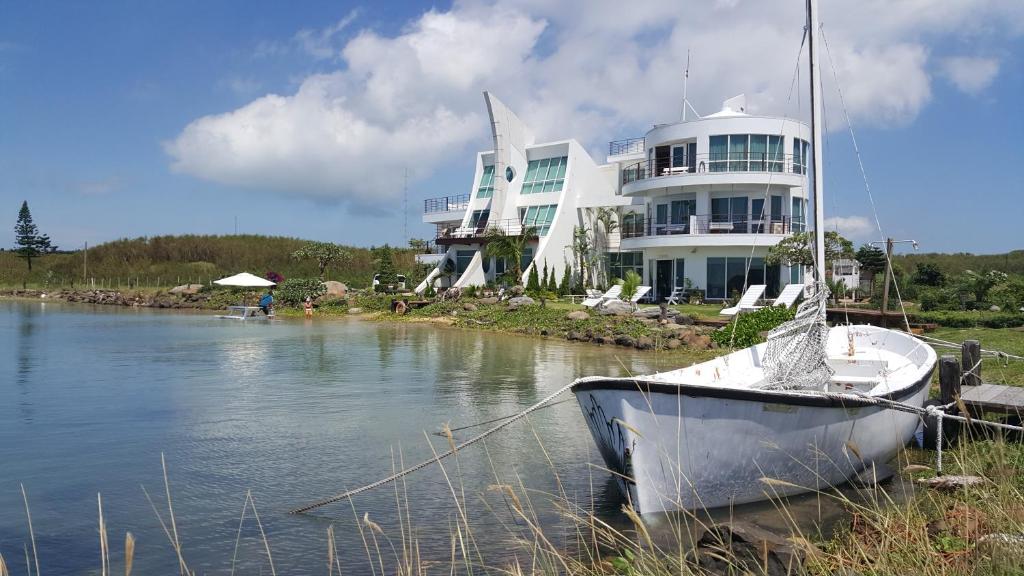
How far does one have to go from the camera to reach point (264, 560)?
6.54 metres

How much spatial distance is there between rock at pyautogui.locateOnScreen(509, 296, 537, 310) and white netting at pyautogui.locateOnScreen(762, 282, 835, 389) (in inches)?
872

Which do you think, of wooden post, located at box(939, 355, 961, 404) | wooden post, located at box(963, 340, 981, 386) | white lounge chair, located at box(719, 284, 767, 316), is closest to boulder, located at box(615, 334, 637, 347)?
white lounge chair, located at box(719, 284, 767, 316)

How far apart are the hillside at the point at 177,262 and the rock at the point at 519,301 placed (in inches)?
1074

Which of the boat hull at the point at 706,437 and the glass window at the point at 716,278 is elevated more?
the glass window at the point at 716,278

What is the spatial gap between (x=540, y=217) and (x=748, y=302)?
15.3 metres

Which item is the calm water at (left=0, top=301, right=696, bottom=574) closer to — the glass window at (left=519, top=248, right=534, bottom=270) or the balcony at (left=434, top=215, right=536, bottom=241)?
the glass window at (left=519, top=248, right=534, bottom=270)

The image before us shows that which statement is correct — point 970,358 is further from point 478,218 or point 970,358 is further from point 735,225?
point 478,218

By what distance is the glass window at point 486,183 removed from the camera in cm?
4453

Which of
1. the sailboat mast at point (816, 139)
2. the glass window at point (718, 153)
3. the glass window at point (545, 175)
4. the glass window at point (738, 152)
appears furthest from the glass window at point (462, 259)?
the sailboat mast at point (816, 139)

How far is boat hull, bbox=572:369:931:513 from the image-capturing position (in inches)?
275

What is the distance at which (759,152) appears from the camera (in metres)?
32.4

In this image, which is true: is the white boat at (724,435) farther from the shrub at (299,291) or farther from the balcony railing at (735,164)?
the shrub at (299,291)

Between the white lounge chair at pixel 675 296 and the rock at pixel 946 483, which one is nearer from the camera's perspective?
the rock at pixel 946 483

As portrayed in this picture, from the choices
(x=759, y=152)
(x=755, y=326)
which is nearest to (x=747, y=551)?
(x=755, y=326)
